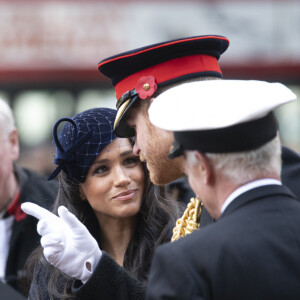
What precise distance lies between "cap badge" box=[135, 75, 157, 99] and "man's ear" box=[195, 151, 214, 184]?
2.29 feet

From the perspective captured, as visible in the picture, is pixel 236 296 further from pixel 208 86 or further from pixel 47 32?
pixel 47 32

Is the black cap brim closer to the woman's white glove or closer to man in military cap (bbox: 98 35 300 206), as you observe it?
man in military cap (bbox: 98 35 300 206)

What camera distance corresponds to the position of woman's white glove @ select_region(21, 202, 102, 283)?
7.82 feet

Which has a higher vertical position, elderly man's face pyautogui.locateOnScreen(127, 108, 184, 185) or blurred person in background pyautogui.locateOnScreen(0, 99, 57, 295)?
elderly man's face pyautogui.locateOnScreen(127, 108, 184, 185)

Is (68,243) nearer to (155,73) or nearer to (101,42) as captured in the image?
(155,73)

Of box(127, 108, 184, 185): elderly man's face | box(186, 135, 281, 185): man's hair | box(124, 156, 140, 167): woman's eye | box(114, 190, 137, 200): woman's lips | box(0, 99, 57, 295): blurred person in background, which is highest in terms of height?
box(186, 135, 281, 185): man's hair

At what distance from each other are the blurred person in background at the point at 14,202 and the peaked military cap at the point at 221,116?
2254mm

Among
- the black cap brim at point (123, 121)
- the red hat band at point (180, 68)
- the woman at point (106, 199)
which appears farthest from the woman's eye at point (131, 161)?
the red hat band at point (180, 68)

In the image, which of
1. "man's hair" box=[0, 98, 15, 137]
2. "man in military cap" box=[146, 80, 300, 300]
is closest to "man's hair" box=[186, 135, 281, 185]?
"man in military cap" box=[146, 80, 300, 300]

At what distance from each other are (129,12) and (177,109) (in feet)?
29.6

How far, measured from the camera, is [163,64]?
2453mm

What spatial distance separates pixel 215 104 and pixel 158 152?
0.57m

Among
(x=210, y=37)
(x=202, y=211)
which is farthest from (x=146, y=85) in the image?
(x=202, y=211)

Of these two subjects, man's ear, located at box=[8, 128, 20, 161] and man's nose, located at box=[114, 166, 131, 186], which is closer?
man's nose, located at box=[114, 166, 131, 186]
